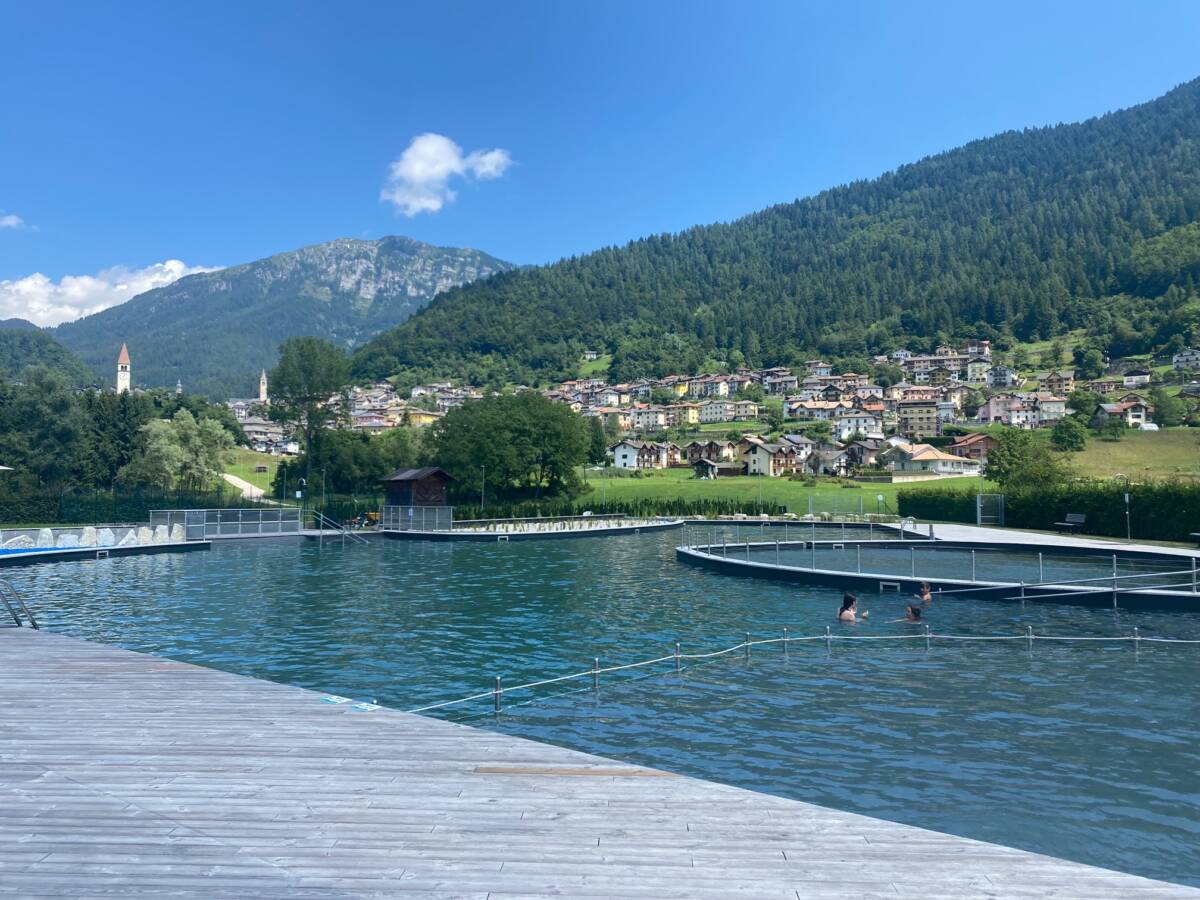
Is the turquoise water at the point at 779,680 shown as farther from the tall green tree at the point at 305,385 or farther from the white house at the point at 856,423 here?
the white house at the point at 856,423

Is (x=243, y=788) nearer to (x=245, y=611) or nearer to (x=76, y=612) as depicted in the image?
(x=245, y=611)

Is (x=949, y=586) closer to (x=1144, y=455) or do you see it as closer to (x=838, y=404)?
(x=1144, y=455)

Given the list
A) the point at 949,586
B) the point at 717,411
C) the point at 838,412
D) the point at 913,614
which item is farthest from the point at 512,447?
the point at 717,411

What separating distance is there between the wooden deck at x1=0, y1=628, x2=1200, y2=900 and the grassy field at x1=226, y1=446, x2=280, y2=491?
8126 cm

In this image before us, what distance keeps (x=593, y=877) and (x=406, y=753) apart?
11.6 feet

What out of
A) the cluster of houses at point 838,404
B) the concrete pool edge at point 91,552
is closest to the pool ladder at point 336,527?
the concrete pool edge at point 91,552

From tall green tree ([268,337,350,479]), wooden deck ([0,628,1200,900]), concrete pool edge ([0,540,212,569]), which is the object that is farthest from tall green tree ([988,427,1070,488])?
tall green tree ([268,337,350,479])

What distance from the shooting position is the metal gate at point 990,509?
4862cm

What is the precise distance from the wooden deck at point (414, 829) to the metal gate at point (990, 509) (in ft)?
151

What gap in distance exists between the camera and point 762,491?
3019 inches

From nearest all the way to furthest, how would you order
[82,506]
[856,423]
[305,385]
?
[82,506] → [305,385] → [856,423]

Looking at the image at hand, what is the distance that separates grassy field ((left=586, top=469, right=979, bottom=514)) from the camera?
70.3 m

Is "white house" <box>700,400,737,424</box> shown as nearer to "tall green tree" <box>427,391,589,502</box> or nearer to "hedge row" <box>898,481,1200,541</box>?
"tall green tree" <box>427,391,589,502</box>

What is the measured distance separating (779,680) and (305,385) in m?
77.3
